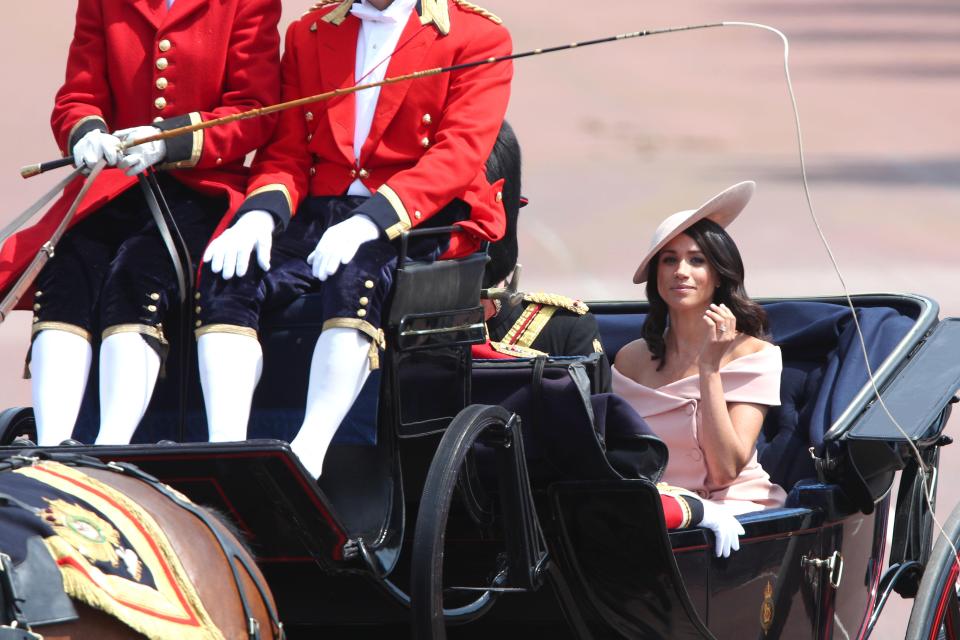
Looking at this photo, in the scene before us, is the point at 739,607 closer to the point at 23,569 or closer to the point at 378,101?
the point at 378,101

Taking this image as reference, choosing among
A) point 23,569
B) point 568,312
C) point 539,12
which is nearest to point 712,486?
point 568,312

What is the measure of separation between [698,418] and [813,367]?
0.51 m

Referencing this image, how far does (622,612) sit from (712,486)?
49cm

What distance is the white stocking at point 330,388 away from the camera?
9.13 ft

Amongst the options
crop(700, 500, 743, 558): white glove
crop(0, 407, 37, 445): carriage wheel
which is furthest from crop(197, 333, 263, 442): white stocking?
crop(700, 500, 743, 558): white glove

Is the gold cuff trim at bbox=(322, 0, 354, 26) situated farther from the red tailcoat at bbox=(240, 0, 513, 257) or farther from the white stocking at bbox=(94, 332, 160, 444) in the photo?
the white stocking at bbox=(94, 332, 160, 444)

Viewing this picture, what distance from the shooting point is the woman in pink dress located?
348cm

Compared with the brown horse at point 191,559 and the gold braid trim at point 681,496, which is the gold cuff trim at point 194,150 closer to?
the brown horse at point 191,559

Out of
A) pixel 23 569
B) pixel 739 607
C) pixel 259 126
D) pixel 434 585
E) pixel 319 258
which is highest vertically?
pixel 259 126

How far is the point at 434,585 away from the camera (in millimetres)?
2635

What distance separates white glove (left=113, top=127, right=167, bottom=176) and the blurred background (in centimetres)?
591

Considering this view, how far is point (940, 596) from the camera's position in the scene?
3350 millimetres

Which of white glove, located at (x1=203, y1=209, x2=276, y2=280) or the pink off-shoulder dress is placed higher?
white glove, located at (x1=203, y1=209, x2=276, y2=280)

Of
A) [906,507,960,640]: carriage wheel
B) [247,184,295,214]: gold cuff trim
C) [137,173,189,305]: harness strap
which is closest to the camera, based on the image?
[137,173,189,305]: harness strap
